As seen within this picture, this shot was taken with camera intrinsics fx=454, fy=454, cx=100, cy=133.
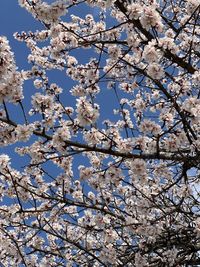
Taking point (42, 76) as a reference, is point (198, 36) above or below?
above

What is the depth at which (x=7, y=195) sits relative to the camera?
6.98 metres

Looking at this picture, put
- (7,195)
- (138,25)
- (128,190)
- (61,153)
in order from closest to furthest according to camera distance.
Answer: (61,153) → (138,25) → (7,195) → (128,190)

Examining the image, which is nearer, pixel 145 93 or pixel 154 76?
pixel 154 76

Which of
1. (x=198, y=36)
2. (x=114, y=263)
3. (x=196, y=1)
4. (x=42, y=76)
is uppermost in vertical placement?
(x=198, y=36)

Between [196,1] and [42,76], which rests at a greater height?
[42,76]

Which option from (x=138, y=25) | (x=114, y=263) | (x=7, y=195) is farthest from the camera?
(x=7, y=195)

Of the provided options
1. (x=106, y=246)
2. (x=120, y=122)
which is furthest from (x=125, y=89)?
(x=106, y=246)

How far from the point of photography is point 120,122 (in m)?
7.84

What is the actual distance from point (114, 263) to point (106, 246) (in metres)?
0.31

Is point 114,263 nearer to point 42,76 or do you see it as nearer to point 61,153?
point 61,153

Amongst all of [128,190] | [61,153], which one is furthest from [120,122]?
[61,153]

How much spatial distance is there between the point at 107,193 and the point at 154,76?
3.51 metres

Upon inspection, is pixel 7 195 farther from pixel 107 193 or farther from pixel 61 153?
pixel 61 153

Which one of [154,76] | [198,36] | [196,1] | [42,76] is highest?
[198,36]
